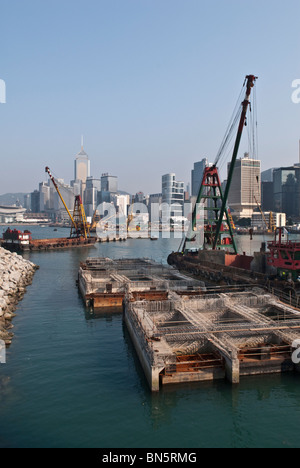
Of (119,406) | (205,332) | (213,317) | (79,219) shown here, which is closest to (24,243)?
(79,219)

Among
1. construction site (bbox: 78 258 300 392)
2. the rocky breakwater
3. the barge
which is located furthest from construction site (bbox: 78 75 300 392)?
the barge

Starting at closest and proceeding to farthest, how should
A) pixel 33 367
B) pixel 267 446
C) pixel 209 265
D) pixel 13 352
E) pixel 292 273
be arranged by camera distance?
pixel 267 446, pixel 33 367, pixel 13 352, pixel 292 273, pixel 209 265

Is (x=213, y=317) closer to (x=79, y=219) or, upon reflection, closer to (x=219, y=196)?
(x=219, y=196)

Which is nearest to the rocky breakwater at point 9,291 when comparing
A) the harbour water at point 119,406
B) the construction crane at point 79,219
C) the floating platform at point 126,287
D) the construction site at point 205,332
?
the harbour water at point 119,406

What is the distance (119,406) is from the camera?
42.7 feet

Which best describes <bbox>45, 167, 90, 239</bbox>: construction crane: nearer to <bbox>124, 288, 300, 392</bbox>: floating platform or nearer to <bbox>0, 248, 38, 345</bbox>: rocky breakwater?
<bbox>0, 248, 38, 345</bbox>: rocky breakwater

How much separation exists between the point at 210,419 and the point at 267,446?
2032 mm

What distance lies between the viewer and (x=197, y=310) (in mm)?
23484

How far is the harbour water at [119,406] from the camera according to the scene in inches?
440

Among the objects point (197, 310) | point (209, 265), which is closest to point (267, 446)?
point (197, 310)

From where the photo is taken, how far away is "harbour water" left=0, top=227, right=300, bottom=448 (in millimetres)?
11164
